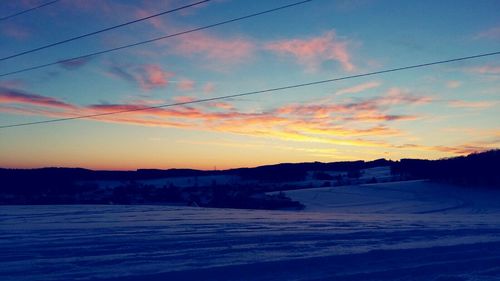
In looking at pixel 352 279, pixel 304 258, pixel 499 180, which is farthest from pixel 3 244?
pixel 499 180

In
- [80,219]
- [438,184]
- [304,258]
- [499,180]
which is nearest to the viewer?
[304,258]

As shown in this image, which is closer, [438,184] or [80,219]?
[80,219]

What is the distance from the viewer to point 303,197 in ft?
111

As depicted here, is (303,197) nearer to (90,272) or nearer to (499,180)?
(499,180)

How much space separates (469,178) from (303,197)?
11772mm

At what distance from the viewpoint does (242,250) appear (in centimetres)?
977

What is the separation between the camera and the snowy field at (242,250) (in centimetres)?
775

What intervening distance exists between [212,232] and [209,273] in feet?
16.5

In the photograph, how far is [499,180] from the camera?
3541cm

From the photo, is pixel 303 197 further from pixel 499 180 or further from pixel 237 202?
pixel 499 180

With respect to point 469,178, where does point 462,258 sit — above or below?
below

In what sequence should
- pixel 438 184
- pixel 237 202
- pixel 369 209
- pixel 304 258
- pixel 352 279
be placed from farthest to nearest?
pixel 438 184
pixel 237 202
pixel 369 209
pixel 304 258
pixel 352 279

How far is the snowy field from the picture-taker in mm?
7754

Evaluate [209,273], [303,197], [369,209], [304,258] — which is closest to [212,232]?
[304,258]
